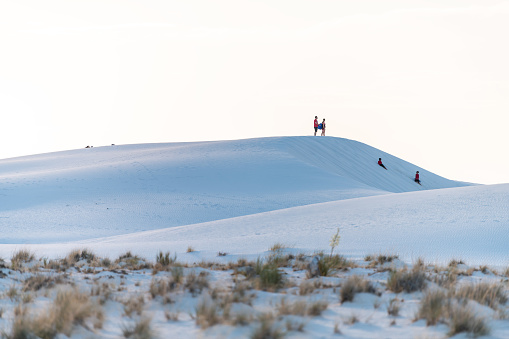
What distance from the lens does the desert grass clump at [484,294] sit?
229 inches

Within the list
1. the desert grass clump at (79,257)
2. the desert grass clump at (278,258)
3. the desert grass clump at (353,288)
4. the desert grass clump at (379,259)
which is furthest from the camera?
the desert grass clump at (79,257)

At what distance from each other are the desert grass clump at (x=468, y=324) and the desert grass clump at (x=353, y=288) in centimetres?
121

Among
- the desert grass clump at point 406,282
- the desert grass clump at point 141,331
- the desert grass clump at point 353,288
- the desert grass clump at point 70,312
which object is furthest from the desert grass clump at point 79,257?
the desert grass clump at point 406,282

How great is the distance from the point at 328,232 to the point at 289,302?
23.3 ft

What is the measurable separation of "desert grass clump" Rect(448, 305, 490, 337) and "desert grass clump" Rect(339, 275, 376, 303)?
121cm

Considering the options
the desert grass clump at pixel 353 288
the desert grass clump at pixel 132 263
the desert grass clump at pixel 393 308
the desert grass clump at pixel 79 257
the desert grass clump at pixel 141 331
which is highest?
the desert grass clump at pixel 353 288

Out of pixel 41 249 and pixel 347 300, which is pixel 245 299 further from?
pixel 41 249

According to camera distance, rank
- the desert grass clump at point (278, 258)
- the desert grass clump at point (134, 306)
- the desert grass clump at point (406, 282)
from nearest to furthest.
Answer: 1. the desert grass clump at point (134, 306)
2. the desert grass clump at point (406, 282)
3. the desert grass clump at point (278, 258)

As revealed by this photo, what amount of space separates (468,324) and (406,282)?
1.69 meters

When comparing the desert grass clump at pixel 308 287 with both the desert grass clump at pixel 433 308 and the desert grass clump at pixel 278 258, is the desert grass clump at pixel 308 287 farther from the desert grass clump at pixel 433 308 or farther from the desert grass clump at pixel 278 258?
the desert grass clump at pixel 278 258

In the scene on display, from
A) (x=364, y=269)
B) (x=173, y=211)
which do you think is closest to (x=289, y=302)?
(x=364, y=269)

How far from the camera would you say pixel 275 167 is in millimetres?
28594

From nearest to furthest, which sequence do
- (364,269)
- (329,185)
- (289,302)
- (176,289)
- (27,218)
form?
(289,302) < (176,289) < (364,269) < (27,218) < (329,185)

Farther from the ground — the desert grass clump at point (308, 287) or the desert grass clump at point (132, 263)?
the desert grass clump at point (308, 287)
